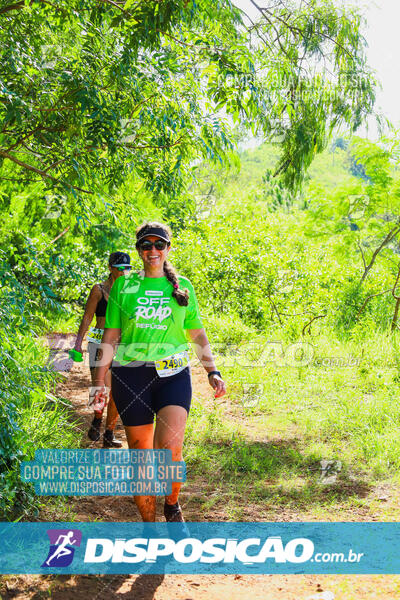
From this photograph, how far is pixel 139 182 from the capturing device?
589 cm

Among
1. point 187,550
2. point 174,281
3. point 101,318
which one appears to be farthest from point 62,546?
point 101,318

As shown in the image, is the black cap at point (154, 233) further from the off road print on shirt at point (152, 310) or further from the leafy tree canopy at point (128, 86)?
the leafy tree canopy at point (128, 86)

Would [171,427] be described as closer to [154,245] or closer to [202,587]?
[202,587]

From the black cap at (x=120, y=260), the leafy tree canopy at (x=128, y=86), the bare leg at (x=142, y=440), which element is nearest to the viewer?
the bare leg at (x=142, y=440)

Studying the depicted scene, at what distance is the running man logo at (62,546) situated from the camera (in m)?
3.52

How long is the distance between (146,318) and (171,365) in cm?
31

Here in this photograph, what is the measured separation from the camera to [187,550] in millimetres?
3730

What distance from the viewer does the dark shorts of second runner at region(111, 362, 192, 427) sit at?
11.7 feet

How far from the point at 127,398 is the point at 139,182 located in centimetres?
287

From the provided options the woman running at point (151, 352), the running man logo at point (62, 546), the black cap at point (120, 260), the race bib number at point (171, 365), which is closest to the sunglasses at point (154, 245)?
the woman running at point (151, 352)

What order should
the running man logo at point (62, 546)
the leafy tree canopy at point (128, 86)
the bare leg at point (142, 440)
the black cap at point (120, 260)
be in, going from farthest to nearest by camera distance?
the black cap at point (120, 260) < the leafy tree canopy at point (128, 86) < the bare leg at point (142, 440) < the running man logo at point (62, 546)

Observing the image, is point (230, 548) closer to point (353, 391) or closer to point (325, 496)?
point (325, 496)

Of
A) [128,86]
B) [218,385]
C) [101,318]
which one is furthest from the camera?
[101,318]

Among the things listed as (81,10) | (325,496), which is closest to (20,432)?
(325,496)
